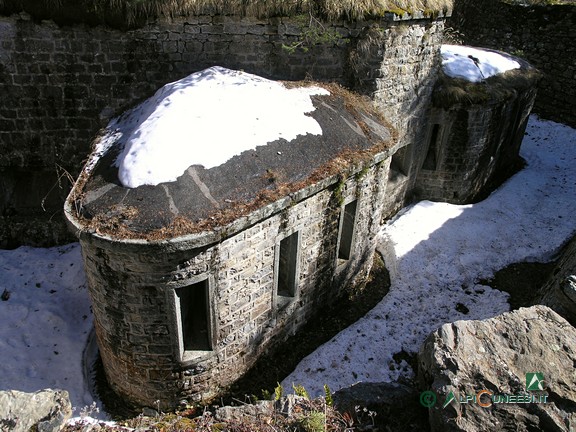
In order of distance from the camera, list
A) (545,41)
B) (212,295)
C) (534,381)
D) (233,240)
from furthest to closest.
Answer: (545,41) < (212,295) < (233,240) < (534,381)

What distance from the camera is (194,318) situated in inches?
279

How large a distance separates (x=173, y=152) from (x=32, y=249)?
5.68 m

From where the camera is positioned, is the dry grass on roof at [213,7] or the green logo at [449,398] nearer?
the green logo at [449,398]

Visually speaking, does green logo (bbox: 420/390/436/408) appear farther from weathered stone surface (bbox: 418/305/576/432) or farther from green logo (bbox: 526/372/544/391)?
green logo (bbox: 526/372/544/391)

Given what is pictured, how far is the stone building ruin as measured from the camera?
555 cm

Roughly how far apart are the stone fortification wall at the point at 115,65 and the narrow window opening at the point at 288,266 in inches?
136

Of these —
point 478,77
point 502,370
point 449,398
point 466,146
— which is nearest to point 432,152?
point 466,146

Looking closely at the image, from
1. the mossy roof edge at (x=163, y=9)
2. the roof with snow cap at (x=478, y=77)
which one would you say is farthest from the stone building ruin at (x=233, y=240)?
the roof with snow cap at (x=478, y=77)

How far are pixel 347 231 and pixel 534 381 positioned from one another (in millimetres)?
4669

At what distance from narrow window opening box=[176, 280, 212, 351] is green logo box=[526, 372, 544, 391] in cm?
370

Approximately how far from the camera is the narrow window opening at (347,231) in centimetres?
819

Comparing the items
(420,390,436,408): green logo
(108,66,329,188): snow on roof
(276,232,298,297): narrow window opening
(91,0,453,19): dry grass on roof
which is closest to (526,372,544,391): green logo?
(420,390,436,408): green logo

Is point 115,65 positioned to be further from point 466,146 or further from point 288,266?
point 466,146

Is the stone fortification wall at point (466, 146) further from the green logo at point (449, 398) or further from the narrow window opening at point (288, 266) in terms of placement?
the green logo at point (449, 398)
